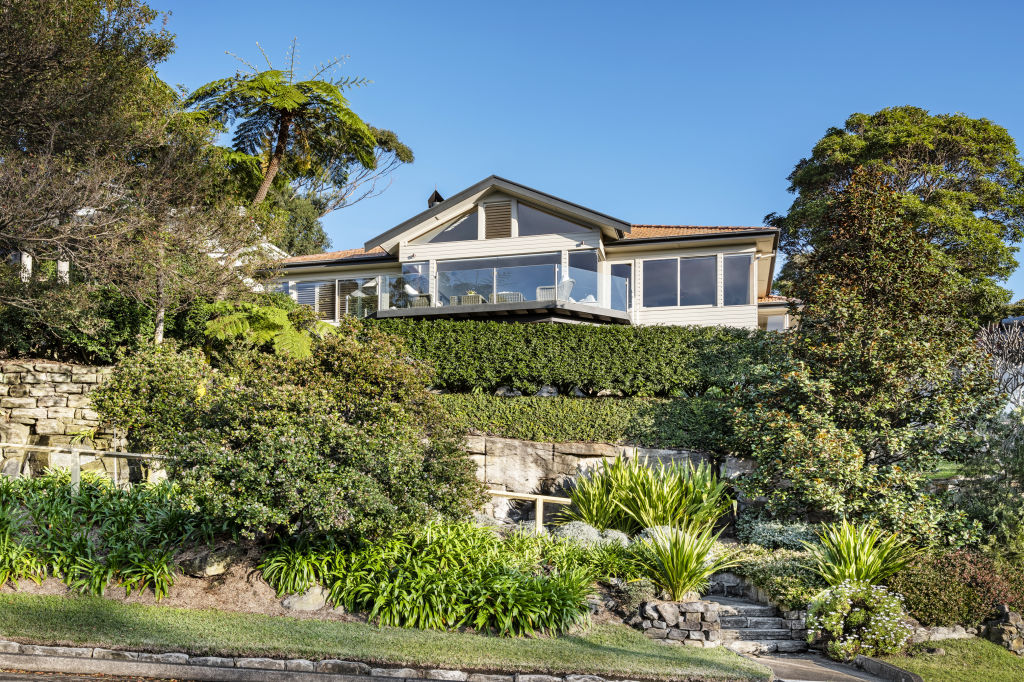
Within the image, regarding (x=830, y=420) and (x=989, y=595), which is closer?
(x=989, y=595)

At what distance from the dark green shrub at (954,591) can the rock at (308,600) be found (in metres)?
7.94

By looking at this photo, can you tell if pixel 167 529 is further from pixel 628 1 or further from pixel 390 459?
pixel 628 1

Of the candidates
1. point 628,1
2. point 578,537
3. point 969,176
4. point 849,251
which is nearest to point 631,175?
point 628,1

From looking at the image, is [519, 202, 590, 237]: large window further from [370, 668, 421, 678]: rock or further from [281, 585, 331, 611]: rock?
[370, 668, 421, 678]: rock

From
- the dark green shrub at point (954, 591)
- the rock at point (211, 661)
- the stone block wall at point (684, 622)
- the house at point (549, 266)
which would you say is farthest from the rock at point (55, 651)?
the house at point (549, 266)

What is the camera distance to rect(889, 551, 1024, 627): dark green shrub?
10.2 meters

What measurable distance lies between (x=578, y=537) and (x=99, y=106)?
1141 centimetres

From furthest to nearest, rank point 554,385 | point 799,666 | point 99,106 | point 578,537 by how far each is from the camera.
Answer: point 554,385, point 99,106, point 578,537, point 799,666

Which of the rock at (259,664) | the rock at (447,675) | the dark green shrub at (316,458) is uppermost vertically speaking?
the dark green shrub at (316,458)

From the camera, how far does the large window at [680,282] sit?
2345 cm

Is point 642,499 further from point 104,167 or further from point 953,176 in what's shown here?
point 953,176

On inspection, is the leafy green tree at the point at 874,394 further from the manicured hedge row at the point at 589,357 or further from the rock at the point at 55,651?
the rock at the point at 55,651

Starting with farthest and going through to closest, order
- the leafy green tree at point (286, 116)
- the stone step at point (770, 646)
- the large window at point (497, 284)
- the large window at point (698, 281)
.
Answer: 1. the large window at point (698, 281)
2. the large window at point (497, 284)
3. the leafy green tree at point (286, 116)
4. the stone step at point (770, 646)

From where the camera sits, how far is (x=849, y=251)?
53.7 ft
